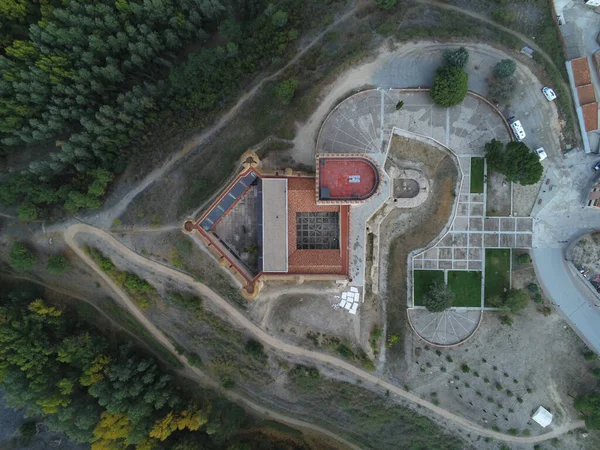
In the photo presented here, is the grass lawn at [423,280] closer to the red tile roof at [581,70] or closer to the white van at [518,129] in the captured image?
the white van at [518,129]

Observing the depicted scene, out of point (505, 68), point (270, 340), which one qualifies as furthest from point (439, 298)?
point (505, 68)

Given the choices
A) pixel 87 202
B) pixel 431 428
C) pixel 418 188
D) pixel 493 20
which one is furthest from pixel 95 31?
pixel 431 428

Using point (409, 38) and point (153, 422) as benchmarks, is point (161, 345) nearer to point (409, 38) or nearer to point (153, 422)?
point (153, 422)

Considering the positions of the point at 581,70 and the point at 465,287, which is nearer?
the point at 581,70

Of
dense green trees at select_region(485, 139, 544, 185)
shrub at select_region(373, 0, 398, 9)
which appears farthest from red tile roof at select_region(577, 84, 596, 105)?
shrub at select_region(373, 0, 398, 9)

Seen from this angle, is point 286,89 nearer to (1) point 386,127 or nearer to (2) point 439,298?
(1) point 386,127
